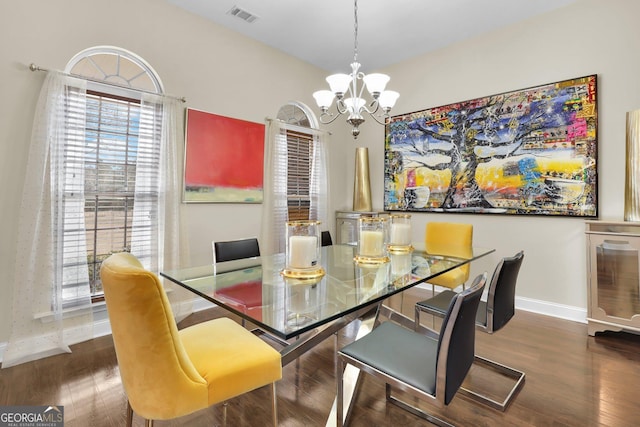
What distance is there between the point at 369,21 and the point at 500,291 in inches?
116

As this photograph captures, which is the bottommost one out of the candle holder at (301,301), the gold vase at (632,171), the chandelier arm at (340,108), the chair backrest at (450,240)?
the candle holder at (301,301)

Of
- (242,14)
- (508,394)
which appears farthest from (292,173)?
(508,394)

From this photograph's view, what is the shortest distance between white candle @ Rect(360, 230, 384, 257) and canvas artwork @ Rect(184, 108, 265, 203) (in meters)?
1.88

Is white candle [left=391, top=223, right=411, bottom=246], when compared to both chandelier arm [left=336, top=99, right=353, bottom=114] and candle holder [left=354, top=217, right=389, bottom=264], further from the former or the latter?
chandelier arm [left=336, top=99, right=353, bottom=114]

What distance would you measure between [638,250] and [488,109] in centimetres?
190

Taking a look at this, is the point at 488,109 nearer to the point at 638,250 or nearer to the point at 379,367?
the point at 638,250

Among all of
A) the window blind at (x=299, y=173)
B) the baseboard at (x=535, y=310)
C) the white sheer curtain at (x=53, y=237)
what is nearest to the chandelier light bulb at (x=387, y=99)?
the window blind at (x=299, y=173)

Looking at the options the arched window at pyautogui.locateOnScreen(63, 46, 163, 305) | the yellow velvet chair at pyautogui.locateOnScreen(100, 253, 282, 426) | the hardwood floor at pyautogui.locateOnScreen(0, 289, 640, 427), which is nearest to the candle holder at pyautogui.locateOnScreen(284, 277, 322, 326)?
the yellow velvet chair at pyautogui.locateOnScreen(100, 253, 282, 426)

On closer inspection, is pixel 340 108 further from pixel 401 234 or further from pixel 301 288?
pixel 301 288

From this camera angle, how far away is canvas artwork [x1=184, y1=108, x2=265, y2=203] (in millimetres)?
3111

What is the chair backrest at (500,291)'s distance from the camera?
1668 millimetres

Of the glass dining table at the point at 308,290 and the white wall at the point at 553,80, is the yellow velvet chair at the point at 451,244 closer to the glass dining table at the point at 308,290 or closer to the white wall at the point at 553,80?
the glass dining table at the point at 308,290

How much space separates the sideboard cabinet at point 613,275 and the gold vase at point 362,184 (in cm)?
243

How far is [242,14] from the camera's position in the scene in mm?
3150
